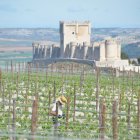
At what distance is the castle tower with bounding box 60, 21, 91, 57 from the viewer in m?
69.8

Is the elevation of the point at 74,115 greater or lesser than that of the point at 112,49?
lesser

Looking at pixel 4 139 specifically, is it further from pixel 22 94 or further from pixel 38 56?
pixel 38 56

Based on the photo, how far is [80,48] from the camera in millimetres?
65562

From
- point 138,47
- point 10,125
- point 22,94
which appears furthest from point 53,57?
point 138,47

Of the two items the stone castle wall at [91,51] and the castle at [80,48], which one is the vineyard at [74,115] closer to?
the castle at [80,48]

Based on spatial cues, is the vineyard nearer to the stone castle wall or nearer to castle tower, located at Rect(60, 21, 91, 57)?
the stone castle wall

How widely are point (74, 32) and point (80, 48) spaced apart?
6.06 meters

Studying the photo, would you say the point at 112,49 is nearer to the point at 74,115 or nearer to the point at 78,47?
the point at 78,47

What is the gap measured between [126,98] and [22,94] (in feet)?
13.5

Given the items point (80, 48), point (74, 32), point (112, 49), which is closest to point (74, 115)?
point (112, 49)

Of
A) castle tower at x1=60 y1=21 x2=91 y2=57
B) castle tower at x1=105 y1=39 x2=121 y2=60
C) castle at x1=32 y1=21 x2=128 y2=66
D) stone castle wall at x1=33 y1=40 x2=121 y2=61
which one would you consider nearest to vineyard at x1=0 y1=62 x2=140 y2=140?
castle at x1=32 y1=21 x2=128 y2=66

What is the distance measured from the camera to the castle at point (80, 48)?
62500 millimetres

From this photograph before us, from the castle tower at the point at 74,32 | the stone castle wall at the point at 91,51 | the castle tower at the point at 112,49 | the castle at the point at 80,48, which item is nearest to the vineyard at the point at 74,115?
the castle at the point at 80,48

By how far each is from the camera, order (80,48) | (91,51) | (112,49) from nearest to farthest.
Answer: (112,49)
(91,51)
(80,48)
